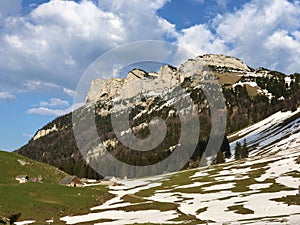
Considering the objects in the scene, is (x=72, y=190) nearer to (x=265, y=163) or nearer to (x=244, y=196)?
(x=244, y=196)

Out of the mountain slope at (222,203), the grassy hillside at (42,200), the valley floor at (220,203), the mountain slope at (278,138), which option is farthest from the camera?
the mountain slope at (278,138)

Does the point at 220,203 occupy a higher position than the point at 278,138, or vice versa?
the point at 278,138

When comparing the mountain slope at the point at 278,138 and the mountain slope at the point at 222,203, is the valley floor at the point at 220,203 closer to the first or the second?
the mountain slope at the point at 222,203

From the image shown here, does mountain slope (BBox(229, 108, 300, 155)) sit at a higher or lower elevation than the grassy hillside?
higher

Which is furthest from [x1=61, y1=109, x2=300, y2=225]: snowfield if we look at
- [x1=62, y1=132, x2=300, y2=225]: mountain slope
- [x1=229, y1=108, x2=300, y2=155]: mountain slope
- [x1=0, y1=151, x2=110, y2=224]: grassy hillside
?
[x1=229, y1=108, x2=300, y2=155]: mountain slope

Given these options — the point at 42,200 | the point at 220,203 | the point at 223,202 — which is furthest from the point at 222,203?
the point at 42,200

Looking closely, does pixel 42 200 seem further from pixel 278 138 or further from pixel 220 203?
pixel 278 138

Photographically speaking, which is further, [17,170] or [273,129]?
[273,129]

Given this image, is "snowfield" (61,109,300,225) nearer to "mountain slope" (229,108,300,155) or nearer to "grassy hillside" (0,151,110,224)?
"grassy hillside" (0,151,110,224)

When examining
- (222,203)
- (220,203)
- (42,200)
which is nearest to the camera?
(222,203)

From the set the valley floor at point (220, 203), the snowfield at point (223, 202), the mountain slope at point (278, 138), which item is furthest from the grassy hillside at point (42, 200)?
the mountain slope at point (278, 138)

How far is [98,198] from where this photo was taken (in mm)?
76125

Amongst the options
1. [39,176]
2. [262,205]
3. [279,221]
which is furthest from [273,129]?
[279,221]

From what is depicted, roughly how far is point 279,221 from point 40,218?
35814mm
